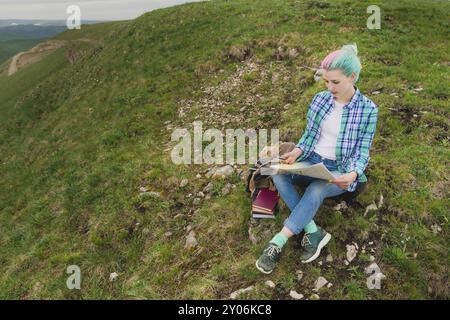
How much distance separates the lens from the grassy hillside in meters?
6.34

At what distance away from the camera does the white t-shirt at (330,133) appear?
6.21 metres

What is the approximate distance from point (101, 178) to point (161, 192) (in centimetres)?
324

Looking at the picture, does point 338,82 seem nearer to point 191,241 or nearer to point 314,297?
point 314,297

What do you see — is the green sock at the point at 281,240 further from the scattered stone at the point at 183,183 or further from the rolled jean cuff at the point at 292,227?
the scattered stone at the point at 183,183

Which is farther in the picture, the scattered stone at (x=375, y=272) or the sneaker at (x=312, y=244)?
the sneaker at (x=312, y=244)

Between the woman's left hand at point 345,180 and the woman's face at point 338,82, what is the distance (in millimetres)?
1408

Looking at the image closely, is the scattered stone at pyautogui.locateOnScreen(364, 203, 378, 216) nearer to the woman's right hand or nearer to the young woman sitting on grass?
the young woman sitting on grass

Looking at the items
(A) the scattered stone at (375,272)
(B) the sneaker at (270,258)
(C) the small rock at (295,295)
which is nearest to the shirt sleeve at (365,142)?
(A) the scattered stone at (375,272)

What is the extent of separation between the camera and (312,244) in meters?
6.03

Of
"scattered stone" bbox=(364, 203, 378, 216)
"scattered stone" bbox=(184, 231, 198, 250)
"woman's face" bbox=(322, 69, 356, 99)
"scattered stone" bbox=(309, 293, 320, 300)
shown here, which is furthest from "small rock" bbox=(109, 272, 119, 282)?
"woman's face" bbox=(322, 69, 356, 99)

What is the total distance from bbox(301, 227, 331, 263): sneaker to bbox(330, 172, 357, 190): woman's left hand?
3.35 feet

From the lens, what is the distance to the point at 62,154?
15.6 metres
